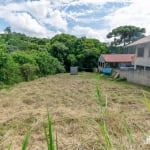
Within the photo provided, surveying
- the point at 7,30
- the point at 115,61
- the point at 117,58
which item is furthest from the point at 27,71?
the point at 7,30

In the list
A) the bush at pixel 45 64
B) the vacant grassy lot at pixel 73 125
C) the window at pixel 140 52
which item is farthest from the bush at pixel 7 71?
the window at pixel 140 52

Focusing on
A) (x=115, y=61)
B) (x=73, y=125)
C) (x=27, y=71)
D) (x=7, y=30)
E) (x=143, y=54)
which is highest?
(x=7, y=30)

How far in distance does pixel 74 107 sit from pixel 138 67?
11.5 metres

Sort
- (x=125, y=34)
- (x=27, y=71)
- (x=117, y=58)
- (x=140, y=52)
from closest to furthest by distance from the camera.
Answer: (x=27, y=71) < (x=140, y=52) < (x=117, y=58) < (x=125, y=34)

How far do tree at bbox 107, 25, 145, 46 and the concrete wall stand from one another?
1996 cm

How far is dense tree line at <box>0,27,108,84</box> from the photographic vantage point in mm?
15547

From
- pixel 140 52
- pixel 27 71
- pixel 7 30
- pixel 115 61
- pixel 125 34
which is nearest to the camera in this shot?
pixel 27 71

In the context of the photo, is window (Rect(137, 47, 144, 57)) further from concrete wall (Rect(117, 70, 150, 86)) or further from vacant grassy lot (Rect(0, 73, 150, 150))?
vacant grassy lot (Rect(0, 73, 150, 150))

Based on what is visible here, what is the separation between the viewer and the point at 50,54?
24.8m

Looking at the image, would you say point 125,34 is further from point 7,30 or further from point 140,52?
point 140,52

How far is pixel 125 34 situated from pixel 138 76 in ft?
75.5

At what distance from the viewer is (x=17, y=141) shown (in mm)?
3996

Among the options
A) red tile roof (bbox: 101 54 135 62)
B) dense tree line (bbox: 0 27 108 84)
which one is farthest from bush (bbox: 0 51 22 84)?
red tile roof (bbox: 101 54 135 62)

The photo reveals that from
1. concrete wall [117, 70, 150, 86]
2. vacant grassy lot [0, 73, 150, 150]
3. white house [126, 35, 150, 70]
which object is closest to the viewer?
vacant grassy lot [0, 73, 150, 150]
